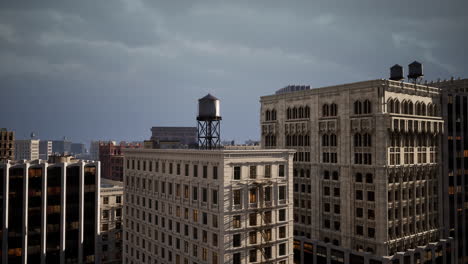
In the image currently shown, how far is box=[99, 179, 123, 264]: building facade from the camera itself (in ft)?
315

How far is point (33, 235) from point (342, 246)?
69114 millimetres

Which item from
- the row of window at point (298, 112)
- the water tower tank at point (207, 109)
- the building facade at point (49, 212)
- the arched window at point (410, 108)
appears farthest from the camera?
the row of window at point (298, 112)

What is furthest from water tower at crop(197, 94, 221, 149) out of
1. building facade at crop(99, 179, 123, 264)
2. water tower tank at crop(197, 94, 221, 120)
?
building facade at crop(99, 179, 123, 264)

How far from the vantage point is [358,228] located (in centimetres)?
7212

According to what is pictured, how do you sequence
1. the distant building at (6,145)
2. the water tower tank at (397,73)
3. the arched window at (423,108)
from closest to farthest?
the arched window at (423,108)
the water tower tank at (397,73)
the distant building at (6,145)

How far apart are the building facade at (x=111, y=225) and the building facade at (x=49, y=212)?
381 cm

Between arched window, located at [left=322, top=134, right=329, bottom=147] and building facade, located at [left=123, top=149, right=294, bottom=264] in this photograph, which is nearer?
building facade, located at [left=123, top=149, right=294, bottom=264]

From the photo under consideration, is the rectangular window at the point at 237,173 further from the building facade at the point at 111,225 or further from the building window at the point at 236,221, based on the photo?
the building facade at the point at 111,225

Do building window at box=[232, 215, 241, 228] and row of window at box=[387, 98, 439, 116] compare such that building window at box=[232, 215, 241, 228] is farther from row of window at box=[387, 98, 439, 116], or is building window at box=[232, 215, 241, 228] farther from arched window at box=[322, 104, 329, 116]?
row of window at box=[387, 98, 439, 116]

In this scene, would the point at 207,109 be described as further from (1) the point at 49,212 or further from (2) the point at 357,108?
(1) the point at 49,212

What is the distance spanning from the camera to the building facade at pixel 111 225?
9600 centimetres

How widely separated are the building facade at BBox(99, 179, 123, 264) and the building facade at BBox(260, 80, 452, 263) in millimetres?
48549

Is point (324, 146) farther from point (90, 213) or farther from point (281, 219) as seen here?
point (90, 213)

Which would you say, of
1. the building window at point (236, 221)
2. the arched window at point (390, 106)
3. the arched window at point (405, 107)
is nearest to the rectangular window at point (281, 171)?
the building window at point (236, 221)
